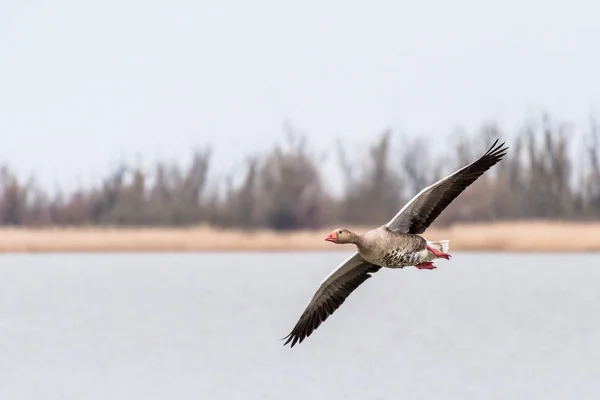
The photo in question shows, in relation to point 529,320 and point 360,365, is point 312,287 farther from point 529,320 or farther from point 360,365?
point 360,365

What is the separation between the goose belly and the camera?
11.4 m

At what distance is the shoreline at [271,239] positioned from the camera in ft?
113

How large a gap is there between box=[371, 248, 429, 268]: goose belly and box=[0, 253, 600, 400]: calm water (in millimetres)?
6178

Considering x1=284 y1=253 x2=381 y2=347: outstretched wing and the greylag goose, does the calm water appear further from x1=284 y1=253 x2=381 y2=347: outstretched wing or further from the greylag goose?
the greylag goose

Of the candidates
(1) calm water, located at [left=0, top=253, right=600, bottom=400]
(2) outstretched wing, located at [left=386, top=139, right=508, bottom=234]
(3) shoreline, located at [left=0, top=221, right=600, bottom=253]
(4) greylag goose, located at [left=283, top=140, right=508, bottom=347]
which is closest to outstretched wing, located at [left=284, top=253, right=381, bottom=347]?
(4) greylag goose, located at [left=283, top=140, right=508, bottom=347]

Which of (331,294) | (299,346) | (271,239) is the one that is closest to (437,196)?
(331,294)

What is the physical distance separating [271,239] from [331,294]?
26689 mm

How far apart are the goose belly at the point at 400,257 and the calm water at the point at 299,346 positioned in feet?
20.3

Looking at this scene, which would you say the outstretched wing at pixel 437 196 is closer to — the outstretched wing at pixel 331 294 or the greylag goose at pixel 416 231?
the greylag goose at pixel 416 231

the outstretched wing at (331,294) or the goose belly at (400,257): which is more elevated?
the goose belly at (400,257)

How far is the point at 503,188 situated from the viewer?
46.5 m

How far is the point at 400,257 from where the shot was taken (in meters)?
11.4

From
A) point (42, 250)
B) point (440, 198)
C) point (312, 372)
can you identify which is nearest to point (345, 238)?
point (440, 198)

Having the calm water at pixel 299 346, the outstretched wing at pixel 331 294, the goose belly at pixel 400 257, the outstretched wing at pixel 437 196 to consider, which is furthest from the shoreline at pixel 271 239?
the goose belly at pixel 400 257
